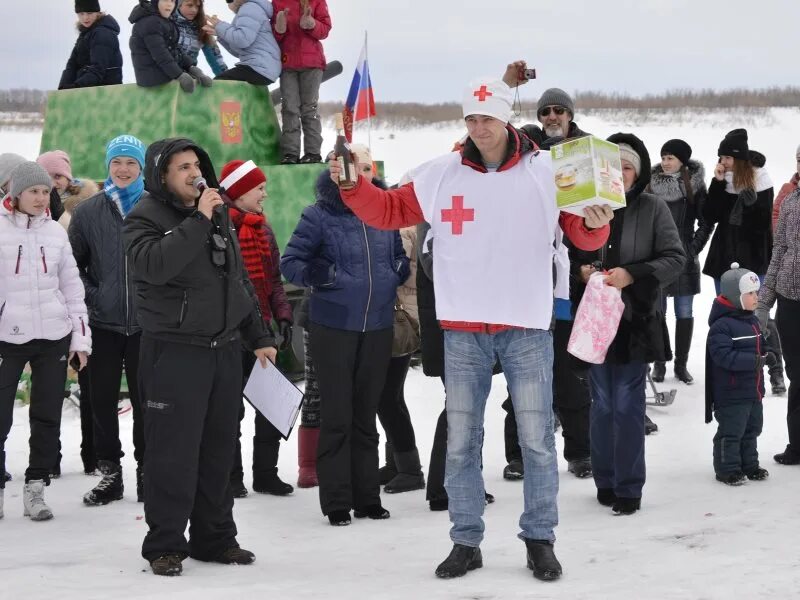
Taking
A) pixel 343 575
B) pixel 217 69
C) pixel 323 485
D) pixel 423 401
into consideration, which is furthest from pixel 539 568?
pixel 217 69

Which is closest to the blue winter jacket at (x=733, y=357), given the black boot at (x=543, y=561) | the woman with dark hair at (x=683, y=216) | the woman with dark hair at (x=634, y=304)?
the woman with dark hair at (x=634, y=304)

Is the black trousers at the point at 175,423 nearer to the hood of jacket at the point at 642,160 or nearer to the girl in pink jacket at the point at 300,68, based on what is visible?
the hood of jacket at the point at 642,160

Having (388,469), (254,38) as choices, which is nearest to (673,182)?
(254,38)

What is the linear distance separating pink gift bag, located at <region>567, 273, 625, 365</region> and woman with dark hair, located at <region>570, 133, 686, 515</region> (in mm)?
139

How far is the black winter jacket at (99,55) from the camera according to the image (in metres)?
9.16

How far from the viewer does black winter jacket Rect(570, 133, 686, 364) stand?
17.5 feet

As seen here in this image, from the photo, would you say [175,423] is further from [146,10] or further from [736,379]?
[146,10]

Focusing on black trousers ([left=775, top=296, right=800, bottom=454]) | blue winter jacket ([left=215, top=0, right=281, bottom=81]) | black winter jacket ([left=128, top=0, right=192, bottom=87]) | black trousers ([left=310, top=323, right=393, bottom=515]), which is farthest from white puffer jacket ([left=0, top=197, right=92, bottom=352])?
black trousers ([left=775, top=296, right=800, bottom=454])

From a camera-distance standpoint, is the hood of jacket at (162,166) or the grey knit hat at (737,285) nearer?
the hood of jacket at (162,166)

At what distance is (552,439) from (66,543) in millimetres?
2299

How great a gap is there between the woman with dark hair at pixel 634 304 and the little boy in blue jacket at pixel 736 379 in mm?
661

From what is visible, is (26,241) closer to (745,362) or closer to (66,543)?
(66,543)

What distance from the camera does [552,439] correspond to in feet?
14.1

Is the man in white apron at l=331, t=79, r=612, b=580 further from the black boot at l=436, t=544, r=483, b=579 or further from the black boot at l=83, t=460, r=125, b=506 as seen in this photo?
Result: the black boot at l=83, t=460, r=125, b=506
